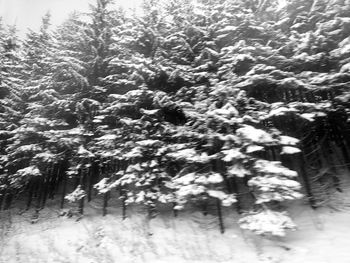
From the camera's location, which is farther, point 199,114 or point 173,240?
point 199,114

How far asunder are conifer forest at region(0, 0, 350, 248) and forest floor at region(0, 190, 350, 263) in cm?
51

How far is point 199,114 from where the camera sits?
503 inches

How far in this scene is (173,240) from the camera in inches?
477

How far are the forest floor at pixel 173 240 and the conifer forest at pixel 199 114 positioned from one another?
0.51 m

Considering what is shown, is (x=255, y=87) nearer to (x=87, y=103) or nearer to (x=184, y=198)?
(x=184, y=198)

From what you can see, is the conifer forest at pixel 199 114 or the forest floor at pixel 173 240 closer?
the forest floor at pixel 173 240

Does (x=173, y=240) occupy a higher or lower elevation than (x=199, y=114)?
lower

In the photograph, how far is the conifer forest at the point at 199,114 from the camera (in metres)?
12.0

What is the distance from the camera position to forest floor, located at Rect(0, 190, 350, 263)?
1000 centimetres

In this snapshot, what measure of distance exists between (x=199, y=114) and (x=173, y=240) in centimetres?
534

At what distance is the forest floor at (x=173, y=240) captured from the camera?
1000 cm

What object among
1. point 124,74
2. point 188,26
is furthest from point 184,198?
point 188,26

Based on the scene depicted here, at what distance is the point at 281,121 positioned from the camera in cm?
1390

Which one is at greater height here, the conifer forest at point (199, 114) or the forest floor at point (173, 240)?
the conifer forest at point (199, 114)
